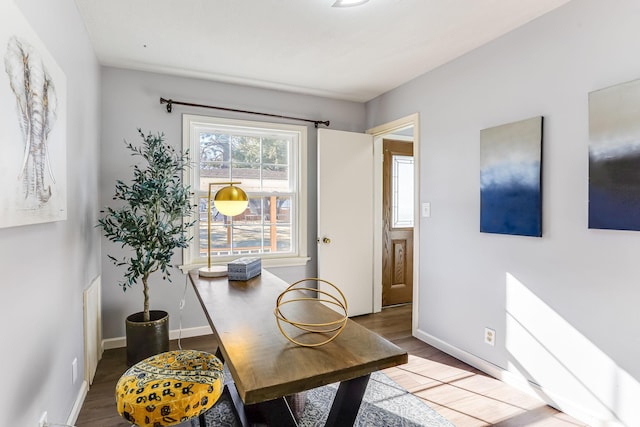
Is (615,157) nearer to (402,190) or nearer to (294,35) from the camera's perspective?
(294,35)

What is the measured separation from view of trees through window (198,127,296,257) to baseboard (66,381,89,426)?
4.51 feet

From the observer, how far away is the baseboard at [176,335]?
297 centimetres

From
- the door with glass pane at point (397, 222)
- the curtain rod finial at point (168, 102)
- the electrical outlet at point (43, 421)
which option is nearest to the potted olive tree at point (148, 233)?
the curtain rod finial at point (168, 102)

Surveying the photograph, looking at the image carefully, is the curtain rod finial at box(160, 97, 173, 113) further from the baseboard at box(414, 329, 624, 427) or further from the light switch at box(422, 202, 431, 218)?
the baseboard at box(414, 329, 624, 427)

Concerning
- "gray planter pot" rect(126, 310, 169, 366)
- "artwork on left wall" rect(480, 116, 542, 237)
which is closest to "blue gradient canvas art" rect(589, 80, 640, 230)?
"artwork on left wall" rect(480, 116, 542, 237)

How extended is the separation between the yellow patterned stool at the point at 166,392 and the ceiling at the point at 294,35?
6.59ft

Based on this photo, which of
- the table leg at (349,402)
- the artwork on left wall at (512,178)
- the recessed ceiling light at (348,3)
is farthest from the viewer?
the artwork on left wall at (512,178)

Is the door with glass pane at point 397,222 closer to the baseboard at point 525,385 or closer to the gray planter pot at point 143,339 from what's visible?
the baseboard at point 525,385

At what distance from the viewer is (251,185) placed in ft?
11.6

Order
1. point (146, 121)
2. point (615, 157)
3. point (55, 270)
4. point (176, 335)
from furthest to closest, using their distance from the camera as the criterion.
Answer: point (176, 335) → point (146, 121) → point (615, 157) → point (55, 270)

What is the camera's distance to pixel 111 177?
2973 millimetres

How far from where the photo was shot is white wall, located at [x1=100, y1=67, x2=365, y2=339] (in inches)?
117

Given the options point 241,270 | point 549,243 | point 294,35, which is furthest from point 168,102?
point 549,243

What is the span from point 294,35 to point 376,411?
2.57 metres
